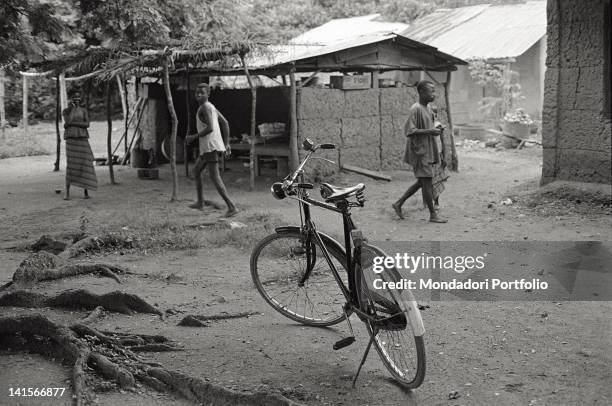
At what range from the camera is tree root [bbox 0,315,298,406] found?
4.02 metres

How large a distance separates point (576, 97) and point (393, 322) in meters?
7.48

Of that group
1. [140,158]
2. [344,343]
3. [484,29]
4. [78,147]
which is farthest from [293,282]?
[484,29]

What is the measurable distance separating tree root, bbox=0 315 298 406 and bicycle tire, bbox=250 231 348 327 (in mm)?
967

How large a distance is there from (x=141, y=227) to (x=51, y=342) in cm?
444

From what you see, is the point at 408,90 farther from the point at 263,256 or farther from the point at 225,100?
the point at 263,256

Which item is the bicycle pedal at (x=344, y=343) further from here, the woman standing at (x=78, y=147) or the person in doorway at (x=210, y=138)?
the woman standing at (x=78, y=147)

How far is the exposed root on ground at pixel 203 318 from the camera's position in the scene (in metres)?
5.35

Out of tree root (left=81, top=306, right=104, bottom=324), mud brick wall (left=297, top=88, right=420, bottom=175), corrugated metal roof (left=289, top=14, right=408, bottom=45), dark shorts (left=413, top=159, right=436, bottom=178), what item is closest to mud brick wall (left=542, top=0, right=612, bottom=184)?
dark shorts (left=413, top=159, right=436, bottom=178)

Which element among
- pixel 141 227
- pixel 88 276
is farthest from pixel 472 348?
pixel 141 227

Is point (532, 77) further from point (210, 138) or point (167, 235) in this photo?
point (167, 235)

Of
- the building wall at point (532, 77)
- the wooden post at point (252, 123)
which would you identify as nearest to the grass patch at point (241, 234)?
the wooden post at point (252, 123)

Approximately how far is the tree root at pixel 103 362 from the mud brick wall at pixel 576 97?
749cm

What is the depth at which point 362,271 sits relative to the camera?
14.4 ft

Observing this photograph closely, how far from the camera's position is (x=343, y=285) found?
4680 mm
